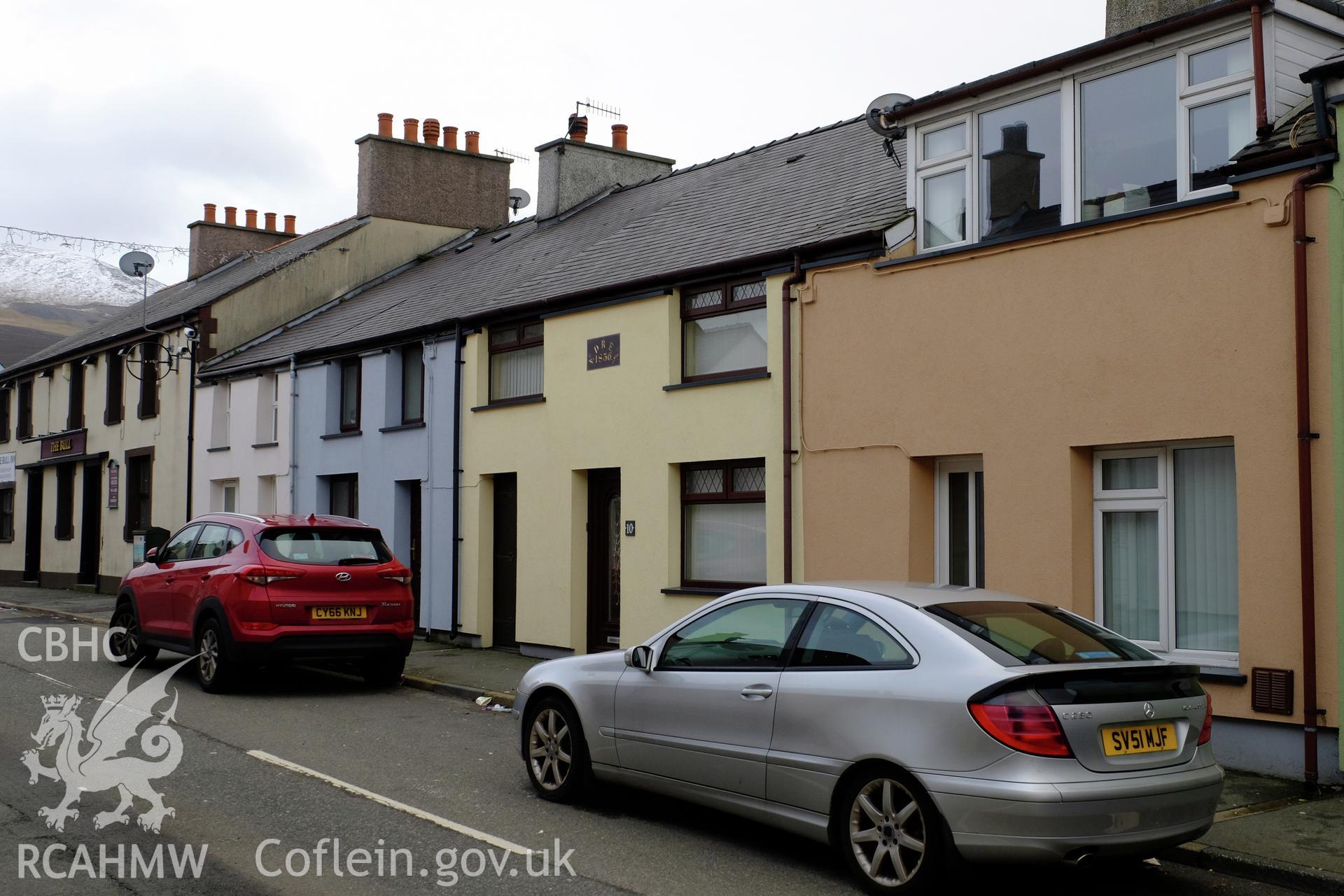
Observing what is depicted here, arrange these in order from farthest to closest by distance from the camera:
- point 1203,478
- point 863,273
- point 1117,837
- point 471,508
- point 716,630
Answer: point 471,508 → point 863,273 → point 1203,478 → point 716,630 → point 1117,837

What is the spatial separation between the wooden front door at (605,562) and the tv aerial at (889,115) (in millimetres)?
5332

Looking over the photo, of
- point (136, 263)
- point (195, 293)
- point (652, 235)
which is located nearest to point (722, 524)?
point (652, 235)

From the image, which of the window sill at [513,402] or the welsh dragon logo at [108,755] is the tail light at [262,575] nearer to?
the welsh dragon logo at [108,755]

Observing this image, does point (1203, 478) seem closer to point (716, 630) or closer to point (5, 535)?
point (716, 630)

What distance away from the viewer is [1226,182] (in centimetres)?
962

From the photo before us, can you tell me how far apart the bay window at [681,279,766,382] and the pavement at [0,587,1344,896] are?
13.8ft

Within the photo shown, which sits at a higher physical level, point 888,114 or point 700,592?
point 888,114

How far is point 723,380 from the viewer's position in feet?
45.4

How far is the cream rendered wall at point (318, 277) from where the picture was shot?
26219mm

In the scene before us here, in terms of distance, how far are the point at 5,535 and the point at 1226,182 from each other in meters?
34.4

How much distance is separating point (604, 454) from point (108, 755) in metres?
7.31

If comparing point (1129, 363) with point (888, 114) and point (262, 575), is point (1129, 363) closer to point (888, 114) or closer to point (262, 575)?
point (888, 114)

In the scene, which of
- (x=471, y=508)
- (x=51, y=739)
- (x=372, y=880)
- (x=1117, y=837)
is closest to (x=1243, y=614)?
(x=1117, y=837)

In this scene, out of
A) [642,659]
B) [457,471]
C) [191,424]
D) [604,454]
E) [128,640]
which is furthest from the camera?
[191,424]
